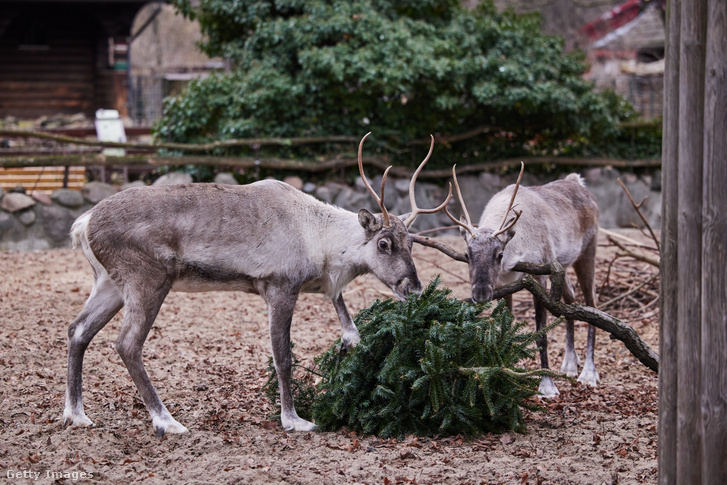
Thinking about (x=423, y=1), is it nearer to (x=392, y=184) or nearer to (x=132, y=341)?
(x=392, y=184)

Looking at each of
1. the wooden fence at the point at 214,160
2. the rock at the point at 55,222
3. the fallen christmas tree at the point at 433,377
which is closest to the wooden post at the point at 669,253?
the fallen christmas tree at the point at 433,377

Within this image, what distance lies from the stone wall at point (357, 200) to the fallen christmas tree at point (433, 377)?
554cm

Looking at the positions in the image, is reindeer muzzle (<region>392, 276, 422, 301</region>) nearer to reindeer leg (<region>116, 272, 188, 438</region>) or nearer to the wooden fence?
reindeer leg (<region>116, 272, 188, 438</region>)

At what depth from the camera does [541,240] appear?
595 centimetres

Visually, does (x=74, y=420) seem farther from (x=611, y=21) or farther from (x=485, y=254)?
(x=611, y=21)

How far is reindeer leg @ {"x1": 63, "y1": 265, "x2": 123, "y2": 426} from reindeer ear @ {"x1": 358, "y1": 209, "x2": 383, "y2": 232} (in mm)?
1623

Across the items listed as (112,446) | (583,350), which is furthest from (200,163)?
(112,446)

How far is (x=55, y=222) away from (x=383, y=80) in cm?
527

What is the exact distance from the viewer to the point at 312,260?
4.72m

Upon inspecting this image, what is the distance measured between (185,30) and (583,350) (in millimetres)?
35746

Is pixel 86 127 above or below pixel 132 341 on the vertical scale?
above

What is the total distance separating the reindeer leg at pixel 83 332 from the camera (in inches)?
178

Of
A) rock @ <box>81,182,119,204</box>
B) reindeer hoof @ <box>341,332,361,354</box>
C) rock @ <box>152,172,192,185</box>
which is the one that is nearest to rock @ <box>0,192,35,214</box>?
rock @ <box>81,182,119,204</box>

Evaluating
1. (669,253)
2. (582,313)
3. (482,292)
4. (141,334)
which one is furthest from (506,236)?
(141,334)
